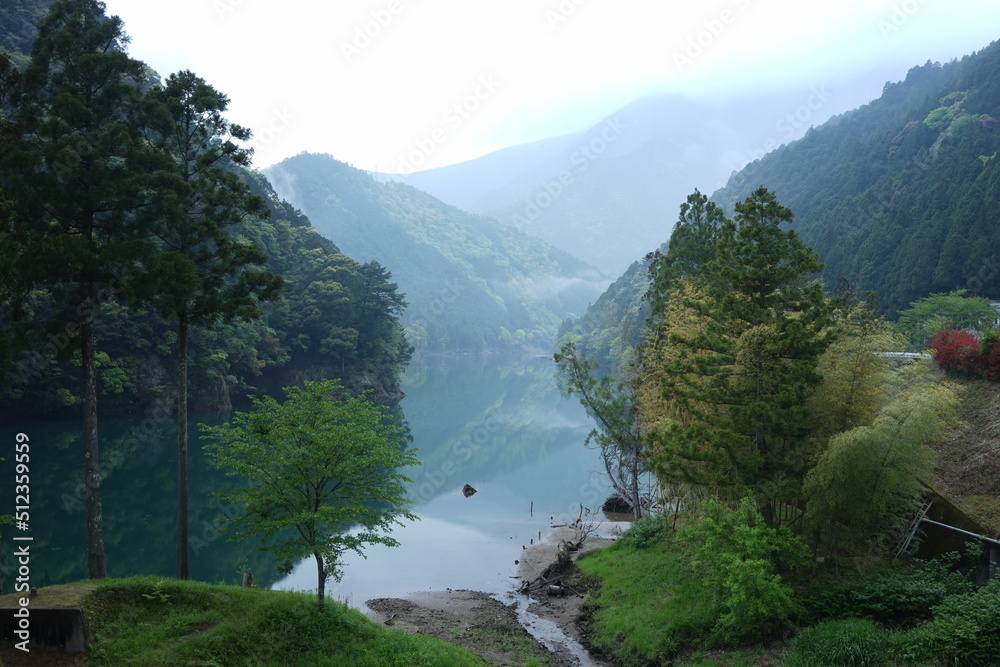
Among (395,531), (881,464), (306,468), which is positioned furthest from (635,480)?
(306,468)

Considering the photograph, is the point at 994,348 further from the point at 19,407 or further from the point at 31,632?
the point at 19,407

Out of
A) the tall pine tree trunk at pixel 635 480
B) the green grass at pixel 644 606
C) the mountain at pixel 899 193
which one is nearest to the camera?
the green grass at pixel 644 606

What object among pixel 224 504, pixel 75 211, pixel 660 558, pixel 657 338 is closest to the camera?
pixel 75 211

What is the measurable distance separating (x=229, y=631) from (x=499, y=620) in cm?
965

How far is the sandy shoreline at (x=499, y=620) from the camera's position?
56.0 feet

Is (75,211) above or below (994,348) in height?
above

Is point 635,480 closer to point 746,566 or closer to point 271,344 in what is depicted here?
point 746,566

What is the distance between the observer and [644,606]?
18031 millimetres

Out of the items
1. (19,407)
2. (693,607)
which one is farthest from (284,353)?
(693,607)

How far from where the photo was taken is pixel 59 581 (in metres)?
21.0

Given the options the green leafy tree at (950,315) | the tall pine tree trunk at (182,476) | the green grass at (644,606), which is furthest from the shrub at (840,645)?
the green leafy tree at (950,315)

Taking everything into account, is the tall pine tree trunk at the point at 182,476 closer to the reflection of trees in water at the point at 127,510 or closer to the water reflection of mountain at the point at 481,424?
the reflection of trees in water at the point at 127,510

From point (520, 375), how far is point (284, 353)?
69.5 metres

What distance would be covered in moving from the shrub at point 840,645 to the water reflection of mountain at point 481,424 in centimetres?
2801
